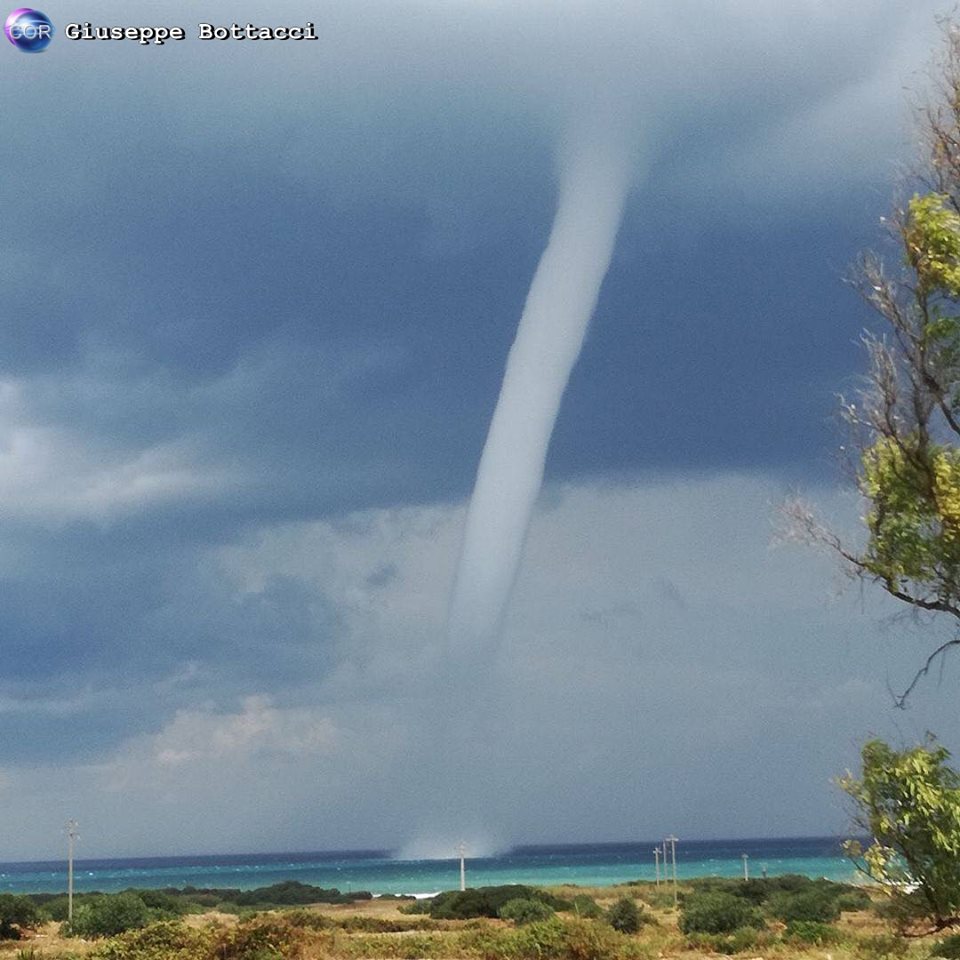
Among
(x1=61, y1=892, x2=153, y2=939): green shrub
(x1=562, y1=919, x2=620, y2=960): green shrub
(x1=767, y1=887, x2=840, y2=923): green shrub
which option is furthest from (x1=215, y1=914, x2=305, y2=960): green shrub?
(x1=767, y1=887, x2=840, y2=923): green shrub

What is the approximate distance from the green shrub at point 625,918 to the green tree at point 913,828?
3647 centimetres

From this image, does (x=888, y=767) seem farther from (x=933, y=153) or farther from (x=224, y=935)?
(x=224, y=935)

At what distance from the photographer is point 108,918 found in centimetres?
4153

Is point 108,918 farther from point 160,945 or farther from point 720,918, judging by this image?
point 160,945

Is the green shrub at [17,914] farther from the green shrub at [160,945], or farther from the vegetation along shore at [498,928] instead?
the green shrub at [160,945]

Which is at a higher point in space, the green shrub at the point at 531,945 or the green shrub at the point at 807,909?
the green shrub at the point at 531,945

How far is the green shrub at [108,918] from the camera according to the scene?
41062mm

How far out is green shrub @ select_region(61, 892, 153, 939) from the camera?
4106 cm

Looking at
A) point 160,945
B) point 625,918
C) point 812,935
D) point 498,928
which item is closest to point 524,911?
point 625,918

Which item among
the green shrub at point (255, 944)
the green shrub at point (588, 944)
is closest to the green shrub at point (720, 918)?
the green shrub at point (588, 944)

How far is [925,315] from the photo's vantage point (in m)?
11.7

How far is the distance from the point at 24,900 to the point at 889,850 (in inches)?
1813

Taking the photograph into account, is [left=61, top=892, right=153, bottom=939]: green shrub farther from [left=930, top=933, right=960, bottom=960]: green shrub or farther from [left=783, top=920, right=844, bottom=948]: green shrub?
[left=930, top=933, right=960, bottom=960]: green shrub

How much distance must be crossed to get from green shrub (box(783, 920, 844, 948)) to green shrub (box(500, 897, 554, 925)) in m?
12.6
